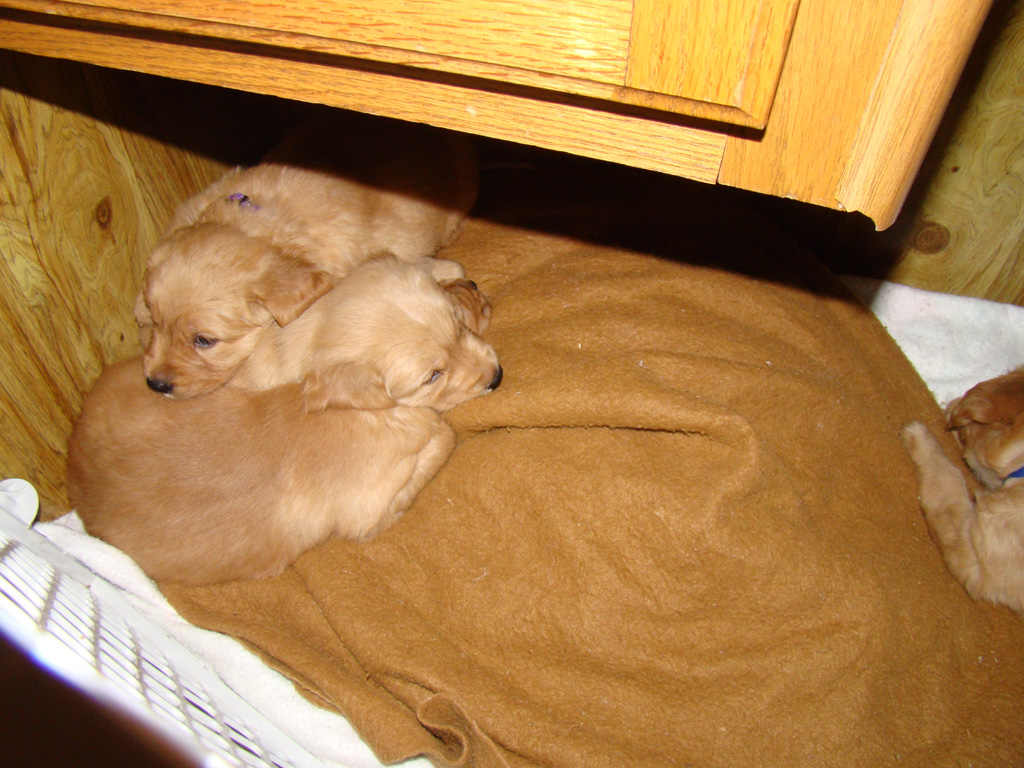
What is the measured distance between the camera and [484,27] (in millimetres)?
1158

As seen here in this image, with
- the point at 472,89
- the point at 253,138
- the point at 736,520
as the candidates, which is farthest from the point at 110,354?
the point at 736,520

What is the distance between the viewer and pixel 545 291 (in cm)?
278

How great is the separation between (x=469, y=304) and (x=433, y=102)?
1.34 meters

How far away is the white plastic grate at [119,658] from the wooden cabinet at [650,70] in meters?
1.17

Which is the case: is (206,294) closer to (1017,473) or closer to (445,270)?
(445,270)

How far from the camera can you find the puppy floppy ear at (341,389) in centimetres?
221

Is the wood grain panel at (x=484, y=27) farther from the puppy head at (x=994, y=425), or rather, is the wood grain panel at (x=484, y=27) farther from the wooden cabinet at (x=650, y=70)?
the puppy head at (x=994, y=425)

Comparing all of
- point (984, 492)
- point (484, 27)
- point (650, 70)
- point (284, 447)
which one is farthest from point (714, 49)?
point (984, 492)

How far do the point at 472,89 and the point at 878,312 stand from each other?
8.80ft

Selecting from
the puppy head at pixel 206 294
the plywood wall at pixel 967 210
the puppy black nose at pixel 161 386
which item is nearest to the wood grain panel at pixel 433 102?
the puppy head at pixel 206 294

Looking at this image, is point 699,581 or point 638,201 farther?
point 638,201

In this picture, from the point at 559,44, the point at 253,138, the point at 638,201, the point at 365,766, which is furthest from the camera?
the point at 253,138

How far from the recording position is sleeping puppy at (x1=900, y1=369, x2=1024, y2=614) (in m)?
2.38

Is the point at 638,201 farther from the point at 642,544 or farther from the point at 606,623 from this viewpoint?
the point at 606,623
